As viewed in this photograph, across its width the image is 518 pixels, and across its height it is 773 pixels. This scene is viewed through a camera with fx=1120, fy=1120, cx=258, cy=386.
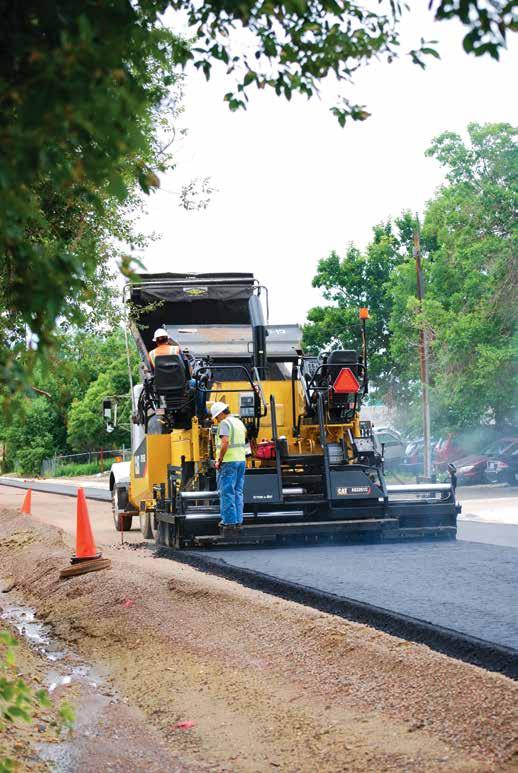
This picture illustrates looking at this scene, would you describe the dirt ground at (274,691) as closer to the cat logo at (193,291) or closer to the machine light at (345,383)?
the machine light at (345,383)

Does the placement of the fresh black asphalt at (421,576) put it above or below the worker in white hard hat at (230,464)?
below

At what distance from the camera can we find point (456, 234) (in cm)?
3438

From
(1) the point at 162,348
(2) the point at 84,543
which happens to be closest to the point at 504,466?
(1) the point at 162,348

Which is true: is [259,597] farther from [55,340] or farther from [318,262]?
[318,262]

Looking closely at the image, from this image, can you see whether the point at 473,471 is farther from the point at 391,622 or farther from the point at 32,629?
the point at 391,622

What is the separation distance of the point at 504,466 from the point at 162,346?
65.8 feet

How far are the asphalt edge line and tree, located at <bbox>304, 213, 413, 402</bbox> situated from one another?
127 feet

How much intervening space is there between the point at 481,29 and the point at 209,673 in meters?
4.92

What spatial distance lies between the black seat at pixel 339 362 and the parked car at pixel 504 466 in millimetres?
18716

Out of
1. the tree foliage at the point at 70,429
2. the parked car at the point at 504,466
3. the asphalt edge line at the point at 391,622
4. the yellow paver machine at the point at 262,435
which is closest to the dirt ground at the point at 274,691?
the asphalt edge line at the point at 391,622

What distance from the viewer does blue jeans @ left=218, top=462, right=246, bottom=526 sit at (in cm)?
1320

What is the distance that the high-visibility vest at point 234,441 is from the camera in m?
13.2

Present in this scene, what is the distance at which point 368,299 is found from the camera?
51.4 meters

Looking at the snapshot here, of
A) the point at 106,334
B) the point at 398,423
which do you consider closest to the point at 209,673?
the point at 106,334
